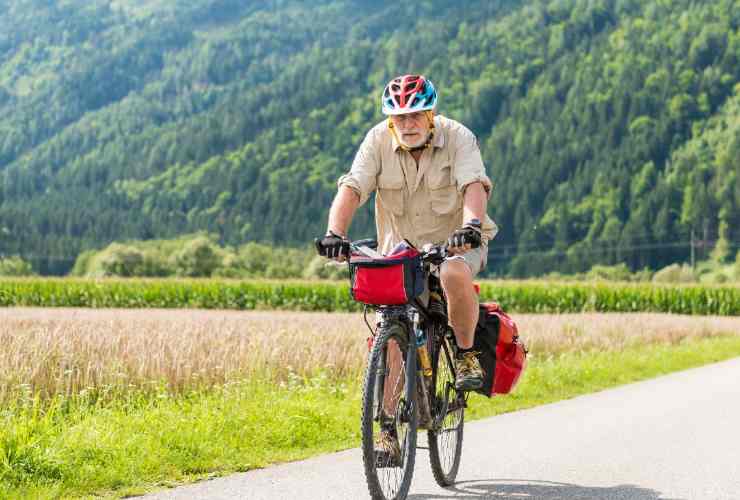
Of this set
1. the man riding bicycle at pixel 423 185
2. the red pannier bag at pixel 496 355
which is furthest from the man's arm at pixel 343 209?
the red pannier bag at pixel 496 355

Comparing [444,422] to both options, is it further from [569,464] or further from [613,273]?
[613,273]

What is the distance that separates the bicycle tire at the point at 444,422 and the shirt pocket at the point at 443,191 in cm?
71

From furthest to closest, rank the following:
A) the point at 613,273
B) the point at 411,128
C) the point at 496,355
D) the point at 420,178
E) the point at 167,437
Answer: the point at 613,273, the point at 167,437, the point at 496,355, the point at 420,178, the point at 411,128

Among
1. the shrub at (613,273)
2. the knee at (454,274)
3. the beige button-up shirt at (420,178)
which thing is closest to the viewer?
the knee at (454,274)

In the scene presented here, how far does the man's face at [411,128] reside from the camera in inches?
249

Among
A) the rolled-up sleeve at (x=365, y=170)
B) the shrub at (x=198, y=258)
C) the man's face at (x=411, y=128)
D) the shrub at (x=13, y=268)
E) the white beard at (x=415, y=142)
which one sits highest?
the man's face at (x=411, y=128)

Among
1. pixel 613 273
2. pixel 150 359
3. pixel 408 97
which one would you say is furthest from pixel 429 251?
pixel 613 273

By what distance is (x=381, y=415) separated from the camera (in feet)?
18.7

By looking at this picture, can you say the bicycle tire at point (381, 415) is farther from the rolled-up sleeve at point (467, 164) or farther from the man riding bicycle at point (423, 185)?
the rolled-up sleeve at point (467, 164)

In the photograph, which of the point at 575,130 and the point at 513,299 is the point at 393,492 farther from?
the point at 575,130

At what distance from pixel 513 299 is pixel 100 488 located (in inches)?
1922

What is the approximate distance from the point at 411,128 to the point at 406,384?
4.48 feet

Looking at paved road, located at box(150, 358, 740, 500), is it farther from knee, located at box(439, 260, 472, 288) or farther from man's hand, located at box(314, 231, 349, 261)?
man's hand, located at box(314, 231, 349, 261)

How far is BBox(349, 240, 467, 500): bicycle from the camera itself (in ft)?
18.3
